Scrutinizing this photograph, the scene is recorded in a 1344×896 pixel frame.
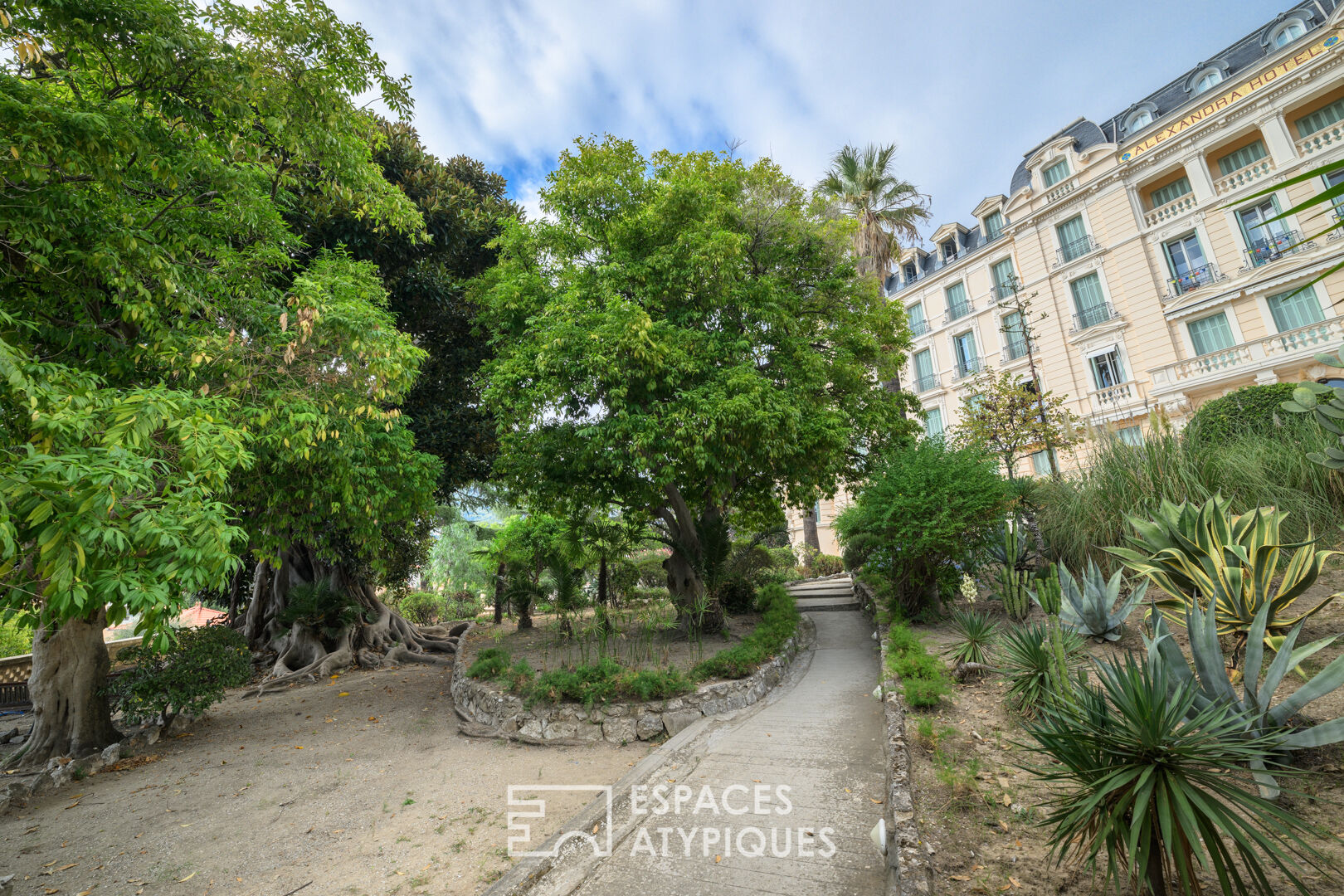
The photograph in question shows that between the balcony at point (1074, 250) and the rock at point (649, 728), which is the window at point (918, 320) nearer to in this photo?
the balcony at point (1074, 250)

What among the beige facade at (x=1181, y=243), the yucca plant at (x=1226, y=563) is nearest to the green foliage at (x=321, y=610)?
the beige facade at (x=1181, y=243)

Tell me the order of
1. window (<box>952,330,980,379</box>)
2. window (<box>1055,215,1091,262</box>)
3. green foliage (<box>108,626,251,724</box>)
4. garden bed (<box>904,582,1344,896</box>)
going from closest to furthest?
garden bed (<box>904,582,1344,896</box>) → green foliage (<box>108,626,251,724</box>) → window (<box>1055,215,1091,262</box>) → window (<box>952,330,980,379</box>)

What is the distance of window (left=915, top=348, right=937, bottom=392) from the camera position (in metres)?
27.6

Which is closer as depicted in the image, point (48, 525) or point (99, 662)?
point (48, 525)

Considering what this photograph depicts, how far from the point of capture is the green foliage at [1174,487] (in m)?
6.66

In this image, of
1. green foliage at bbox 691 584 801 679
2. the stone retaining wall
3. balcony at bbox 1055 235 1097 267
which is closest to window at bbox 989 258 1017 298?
balcony at bbox 1055 235 1097 267

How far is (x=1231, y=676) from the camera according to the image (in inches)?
179

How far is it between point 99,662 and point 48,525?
7.69m

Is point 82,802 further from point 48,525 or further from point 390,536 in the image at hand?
point 390,536

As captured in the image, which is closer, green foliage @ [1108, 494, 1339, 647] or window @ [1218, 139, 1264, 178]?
green foliage @ [1108, 494, 1339, 647]

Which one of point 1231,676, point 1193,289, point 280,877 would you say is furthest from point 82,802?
point 1193,289

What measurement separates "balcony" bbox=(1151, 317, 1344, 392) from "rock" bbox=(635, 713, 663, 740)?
1797 centimetres

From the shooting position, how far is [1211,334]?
18.0m

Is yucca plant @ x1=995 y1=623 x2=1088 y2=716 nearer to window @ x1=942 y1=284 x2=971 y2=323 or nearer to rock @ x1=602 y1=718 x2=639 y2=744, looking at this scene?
rock @ x1=602 y1=718 x2=639 y2=744
